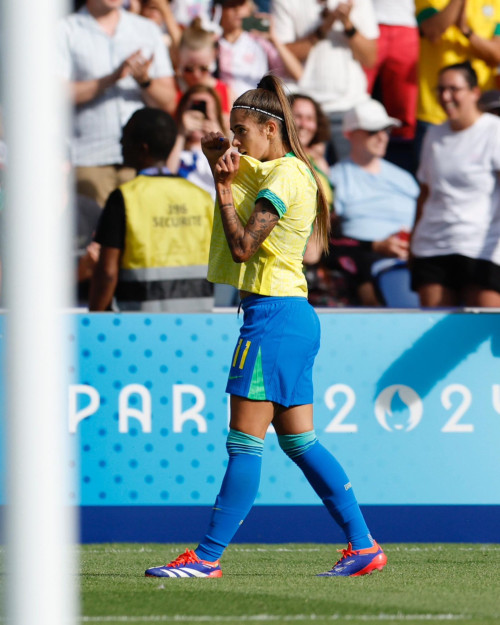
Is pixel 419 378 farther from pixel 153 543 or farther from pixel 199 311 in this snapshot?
pixel 153 543

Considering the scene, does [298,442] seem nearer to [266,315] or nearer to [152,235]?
[266,315]

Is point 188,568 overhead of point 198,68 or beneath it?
beneath

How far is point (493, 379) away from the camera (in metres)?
6.63

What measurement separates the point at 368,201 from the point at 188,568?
4588 millimetres

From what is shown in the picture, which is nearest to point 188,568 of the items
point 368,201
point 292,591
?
point 292,591

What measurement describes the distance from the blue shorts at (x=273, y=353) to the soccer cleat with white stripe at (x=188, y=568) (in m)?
0.67

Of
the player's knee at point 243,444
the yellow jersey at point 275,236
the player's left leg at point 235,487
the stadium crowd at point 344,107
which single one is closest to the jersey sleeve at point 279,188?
the yellow jersey at point 275,236

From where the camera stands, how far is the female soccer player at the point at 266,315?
193 inches

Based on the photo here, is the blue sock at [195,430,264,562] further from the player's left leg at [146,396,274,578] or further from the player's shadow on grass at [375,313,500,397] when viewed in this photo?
the player's shadow on grass at [375,313,500,397]

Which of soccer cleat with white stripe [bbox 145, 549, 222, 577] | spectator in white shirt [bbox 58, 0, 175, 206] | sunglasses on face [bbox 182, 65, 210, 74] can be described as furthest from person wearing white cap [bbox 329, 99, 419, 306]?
soccer cleat with white stripe [bbox 145, 549, 222, 577]

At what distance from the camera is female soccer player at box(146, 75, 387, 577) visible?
4.91m

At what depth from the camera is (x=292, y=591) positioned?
470cm

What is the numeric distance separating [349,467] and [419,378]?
1.95 feet

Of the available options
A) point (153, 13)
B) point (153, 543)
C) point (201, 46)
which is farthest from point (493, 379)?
point (153, 13)
